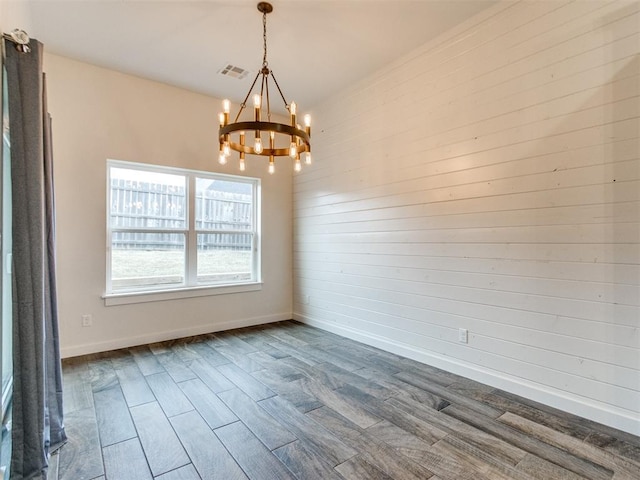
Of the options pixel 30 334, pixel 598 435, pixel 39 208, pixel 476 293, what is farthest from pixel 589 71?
pixel 30 334

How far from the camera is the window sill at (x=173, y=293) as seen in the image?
148 inches

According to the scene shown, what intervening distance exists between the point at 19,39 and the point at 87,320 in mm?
2933

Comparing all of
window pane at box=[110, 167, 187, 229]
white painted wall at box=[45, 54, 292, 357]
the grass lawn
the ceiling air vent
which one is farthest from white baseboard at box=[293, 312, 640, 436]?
the ceiling air vent

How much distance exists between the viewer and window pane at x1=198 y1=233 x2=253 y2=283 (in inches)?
177

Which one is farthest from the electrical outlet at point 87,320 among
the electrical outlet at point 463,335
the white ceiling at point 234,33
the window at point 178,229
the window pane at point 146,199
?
the electrical outlet at point 463,335

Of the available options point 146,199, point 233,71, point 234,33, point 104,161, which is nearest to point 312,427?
point 146,199

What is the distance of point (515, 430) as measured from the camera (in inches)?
86.0

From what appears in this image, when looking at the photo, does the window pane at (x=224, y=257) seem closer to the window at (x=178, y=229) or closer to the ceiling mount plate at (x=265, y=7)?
the window at (x=178, y=229)

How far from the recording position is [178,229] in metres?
4.27

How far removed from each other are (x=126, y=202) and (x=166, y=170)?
0.61 m

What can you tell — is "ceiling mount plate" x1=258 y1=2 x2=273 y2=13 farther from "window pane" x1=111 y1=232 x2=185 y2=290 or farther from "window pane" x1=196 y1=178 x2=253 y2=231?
"window pane" x1=111 y1=232 x2=185 y2=290

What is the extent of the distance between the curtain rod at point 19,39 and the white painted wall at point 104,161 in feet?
7.34

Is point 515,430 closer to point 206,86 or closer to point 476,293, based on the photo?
point 476,293

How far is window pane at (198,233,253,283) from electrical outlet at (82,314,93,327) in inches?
48.8
